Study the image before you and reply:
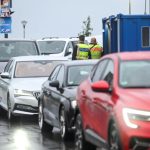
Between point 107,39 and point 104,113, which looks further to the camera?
point 107,39

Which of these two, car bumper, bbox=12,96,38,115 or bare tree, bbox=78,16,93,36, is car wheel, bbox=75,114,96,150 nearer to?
car bumper, bbox=12,96,38,115

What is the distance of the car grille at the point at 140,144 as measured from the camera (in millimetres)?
8445

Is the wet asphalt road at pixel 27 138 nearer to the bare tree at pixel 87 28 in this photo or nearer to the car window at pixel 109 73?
the car window at pixel 109 73

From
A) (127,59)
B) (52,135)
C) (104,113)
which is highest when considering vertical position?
(127,59)

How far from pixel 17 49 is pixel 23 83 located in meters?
5.70

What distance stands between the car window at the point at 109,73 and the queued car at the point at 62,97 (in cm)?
206

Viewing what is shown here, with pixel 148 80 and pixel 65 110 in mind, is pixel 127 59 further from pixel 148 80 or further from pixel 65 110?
pixel 65 110

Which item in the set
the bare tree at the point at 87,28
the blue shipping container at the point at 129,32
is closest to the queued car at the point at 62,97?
the blue shipping container at the point at 129,32

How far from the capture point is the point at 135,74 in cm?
962

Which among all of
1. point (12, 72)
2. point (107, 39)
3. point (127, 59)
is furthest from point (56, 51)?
point (127, 59)

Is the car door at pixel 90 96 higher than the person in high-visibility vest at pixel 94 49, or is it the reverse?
the person in high-visibility vest at pixel 94 49

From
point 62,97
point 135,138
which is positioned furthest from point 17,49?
point 135,138

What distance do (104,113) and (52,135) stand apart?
4.63 metres

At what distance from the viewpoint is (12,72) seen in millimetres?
17531
